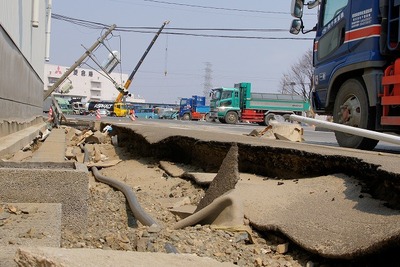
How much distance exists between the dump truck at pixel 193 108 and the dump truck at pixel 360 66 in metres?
43.1

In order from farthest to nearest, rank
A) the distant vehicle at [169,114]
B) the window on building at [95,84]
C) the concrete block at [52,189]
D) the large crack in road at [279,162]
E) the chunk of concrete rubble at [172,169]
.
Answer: the window on building at [95,84] → the distant vehicle at [169,114] → the chunk of concrete rubble at [172,169] → the large crack in road at [279,162] → the concrete block at [52,189]

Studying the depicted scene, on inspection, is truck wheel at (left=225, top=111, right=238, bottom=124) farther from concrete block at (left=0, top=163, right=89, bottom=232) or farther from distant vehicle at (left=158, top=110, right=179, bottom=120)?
concrete block at (left=0, top=163, right=89, bottom=232)

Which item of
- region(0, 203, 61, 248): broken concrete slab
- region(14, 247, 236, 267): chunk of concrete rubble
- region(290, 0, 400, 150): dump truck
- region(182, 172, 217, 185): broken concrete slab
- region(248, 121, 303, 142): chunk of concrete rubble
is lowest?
region(182, 172, 217, 185): broken concrete slab

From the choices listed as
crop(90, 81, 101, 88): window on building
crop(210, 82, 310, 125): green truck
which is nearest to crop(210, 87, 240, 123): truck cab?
crop(210, 82, 310, 125): green truck

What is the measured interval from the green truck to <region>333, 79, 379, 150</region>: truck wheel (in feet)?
99.1

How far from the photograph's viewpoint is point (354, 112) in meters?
8.23

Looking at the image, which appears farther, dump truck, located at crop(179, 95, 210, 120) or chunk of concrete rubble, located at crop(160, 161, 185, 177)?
dump truck, located at crop(179, 95, 210, 120)

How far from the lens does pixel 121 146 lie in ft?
39.2

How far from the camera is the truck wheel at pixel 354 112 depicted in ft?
25.8

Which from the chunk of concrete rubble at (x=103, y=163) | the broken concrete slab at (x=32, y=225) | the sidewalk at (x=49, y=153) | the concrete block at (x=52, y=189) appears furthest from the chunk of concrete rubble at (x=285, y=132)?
the broken concrete slab at (x=32, y=225)

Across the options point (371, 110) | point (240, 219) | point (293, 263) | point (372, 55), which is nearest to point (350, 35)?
point (372, 55)

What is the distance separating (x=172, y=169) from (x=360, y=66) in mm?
3320

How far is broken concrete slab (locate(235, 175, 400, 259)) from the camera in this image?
322 centimetres

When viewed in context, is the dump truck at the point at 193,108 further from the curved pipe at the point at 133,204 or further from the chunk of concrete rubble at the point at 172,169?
the curved pipe at the point at 133,204
